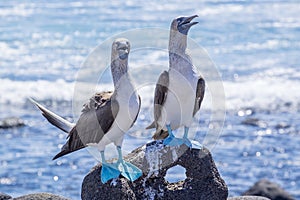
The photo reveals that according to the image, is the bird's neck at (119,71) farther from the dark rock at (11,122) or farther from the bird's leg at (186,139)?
the dark rock at (11,122)

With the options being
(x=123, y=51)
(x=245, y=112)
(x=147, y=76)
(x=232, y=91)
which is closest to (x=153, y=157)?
(x=123, y=51)

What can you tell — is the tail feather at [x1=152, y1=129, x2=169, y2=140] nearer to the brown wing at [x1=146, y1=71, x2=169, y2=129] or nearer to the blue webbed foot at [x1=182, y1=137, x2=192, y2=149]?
the blue webbed foot at [x1=182, y1=137, x2=192, y2=149]

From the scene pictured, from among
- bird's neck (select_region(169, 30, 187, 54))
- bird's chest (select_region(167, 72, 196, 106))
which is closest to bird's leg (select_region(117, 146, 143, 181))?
bird's chest (select_region(167, 72, 196, 106))

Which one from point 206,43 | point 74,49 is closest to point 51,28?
point 74,49

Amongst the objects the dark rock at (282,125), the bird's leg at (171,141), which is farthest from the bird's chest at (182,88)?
the dark rock at (282,125)

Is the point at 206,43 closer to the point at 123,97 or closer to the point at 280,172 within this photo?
the point at 280,172

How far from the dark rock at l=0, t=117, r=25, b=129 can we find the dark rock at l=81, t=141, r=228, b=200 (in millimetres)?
12669

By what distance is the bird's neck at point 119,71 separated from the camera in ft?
28.6

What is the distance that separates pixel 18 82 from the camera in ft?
A: 93.9

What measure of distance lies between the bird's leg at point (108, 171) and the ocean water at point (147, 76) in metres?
1.53

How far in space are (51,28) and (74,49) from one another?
620 centimetres

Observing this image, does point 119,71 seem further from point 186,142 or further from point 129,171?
point 186,142

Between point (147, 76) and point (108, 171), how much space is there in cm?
493

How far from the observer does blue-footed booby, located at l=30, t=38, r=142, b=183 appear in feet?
28.5
